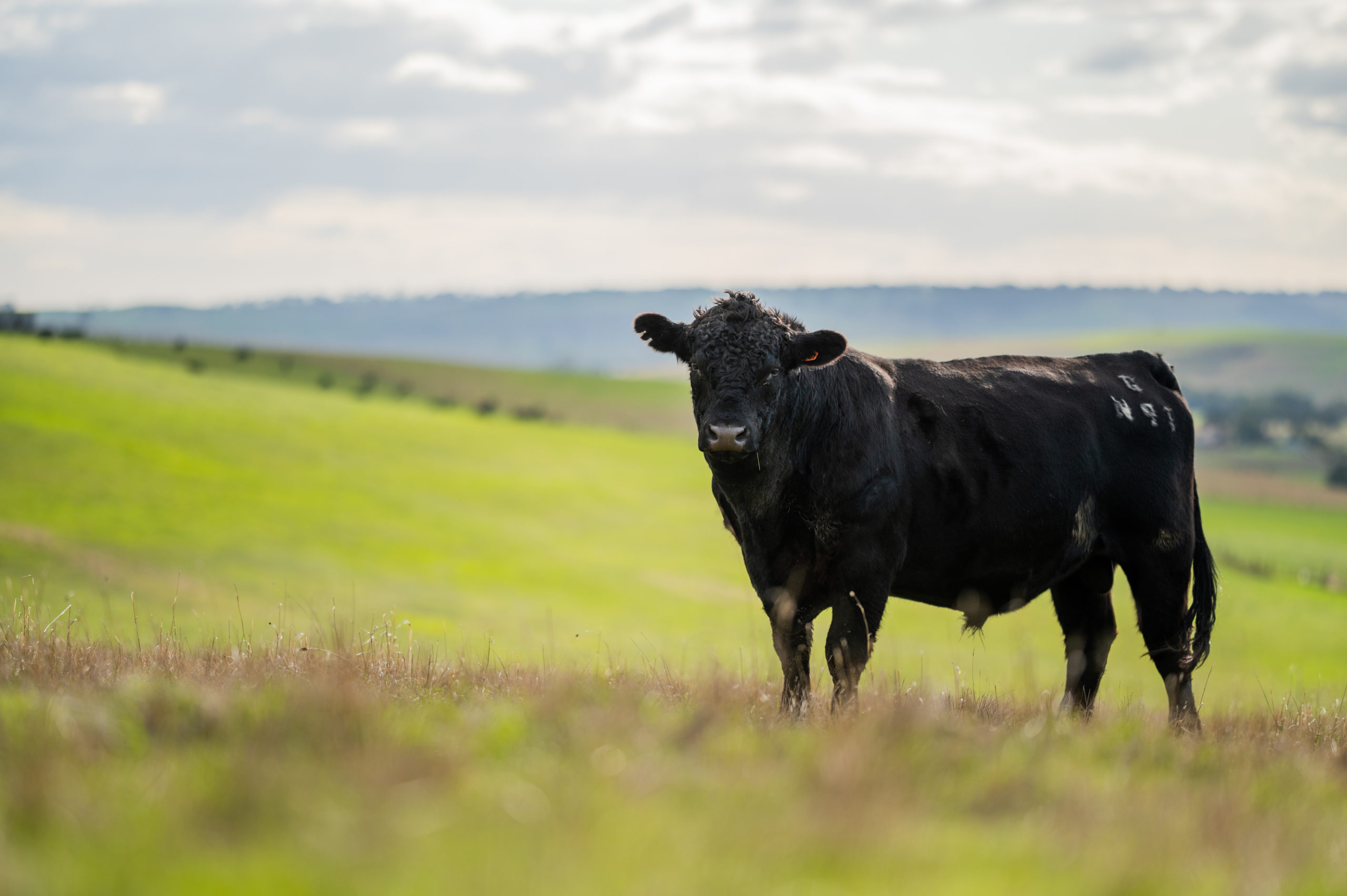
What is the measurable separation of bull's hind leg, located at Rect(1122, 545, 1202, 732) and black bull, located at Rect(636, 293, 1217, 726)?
17mm

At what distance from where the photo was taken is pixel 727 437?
657 centimetres

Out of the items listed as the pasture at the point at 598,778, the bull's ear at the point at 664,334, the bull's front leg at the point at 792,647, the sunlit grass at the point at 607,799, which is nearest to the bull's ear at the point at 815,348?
the bull's ear at the point at 664,334

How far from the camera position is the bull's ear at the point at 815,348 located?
7258 mm

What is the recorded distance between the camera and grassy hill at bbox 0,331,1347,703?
1420 inches

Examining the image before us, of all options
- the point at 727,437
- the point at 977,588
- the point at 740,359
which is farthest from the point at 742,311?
the point at 977,588

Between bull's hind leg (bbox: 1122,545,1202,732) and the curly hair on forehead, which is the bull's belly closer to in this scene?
bull's hind leg (bbox: 1122,545,1202,732)

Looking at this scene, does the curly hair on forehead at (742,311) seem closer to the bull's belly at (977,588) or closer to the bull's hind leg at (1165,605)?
the bull's belly at (977,588)

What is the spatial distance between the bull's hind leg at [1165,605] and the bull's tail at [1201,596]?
0.33ft

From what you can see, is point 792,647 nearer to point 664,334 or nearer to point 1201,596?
point 664,334

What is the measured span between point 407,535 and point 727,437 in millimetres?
44259

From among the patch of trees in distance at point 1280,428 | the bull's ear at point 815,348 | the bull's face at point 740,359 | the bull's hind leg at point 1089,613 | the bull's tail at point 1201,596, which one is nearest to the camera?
the bull's face at point 740,359

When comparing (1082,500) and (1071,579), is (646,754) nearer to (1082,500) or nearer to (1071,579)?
(1082,500)

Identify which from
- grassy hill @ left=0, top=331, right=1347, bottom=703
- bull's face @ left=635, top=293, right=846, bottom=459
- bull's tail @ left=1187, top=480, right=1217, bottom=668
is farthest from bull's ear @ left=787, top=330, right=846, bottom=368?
grassy hill @ left=0, top=331, right=1347, bottom=703

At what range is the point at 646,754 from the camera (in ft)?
13.3
